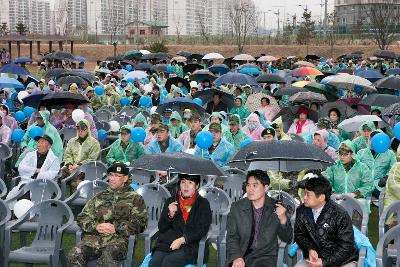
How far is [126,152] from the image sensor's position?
10305 mm

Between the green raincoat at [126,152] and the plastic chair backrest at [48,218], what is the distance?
3.12m

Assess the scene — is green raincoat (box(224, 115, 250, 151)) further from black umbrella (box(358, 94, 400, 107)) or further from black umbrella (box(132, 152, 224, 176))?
black umbrella (box(132, 152, 224, 176))

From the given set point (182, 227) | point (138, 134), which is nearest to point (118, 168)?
point (182, 227)

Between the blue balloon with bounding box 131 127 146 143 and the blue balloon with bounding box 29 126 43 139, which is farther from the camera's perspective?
the blue balloon with bounding box 29 126 43 139

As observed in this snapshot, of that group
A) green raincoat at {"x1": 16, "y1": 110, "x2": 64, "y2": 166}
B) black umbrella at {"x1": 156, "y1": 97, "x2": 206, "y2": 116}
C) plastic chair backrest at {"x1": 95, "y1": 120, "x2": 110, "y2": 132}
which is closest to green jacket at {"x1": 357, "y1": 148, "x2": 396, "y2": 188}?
green raincoat at {"x1": 16, "y1": 110, "x2": 64, "y2": 166}

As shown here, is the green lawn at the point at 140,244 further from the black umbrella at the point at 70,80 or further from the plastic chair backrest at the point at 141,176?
the black umbrella at the point at 70,80

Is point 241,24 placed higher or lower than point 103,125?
higher

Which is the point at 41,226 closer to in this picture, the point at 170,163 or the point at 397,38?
the point at 170,163

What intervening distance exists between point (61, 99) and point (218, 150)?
13.2 feet

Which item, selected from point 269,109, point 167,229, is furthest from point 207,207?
point 269,109

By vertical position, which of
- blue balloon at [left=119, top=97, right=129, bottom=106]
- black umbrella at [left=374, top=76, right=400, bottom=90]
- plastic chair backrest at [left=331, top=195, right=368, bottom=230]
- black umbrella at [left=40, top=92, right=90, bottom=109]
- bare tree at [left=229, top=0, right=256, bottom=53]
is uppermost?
bare tree at [left=229, top=0, right=256, bottom=53]

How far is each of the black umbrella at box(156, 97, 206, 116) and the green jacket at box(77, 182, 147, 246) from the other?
6.70m

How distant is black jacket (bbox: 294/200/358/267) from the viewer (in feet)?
18.8

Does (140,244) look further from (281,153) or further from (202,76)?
(202,76)
